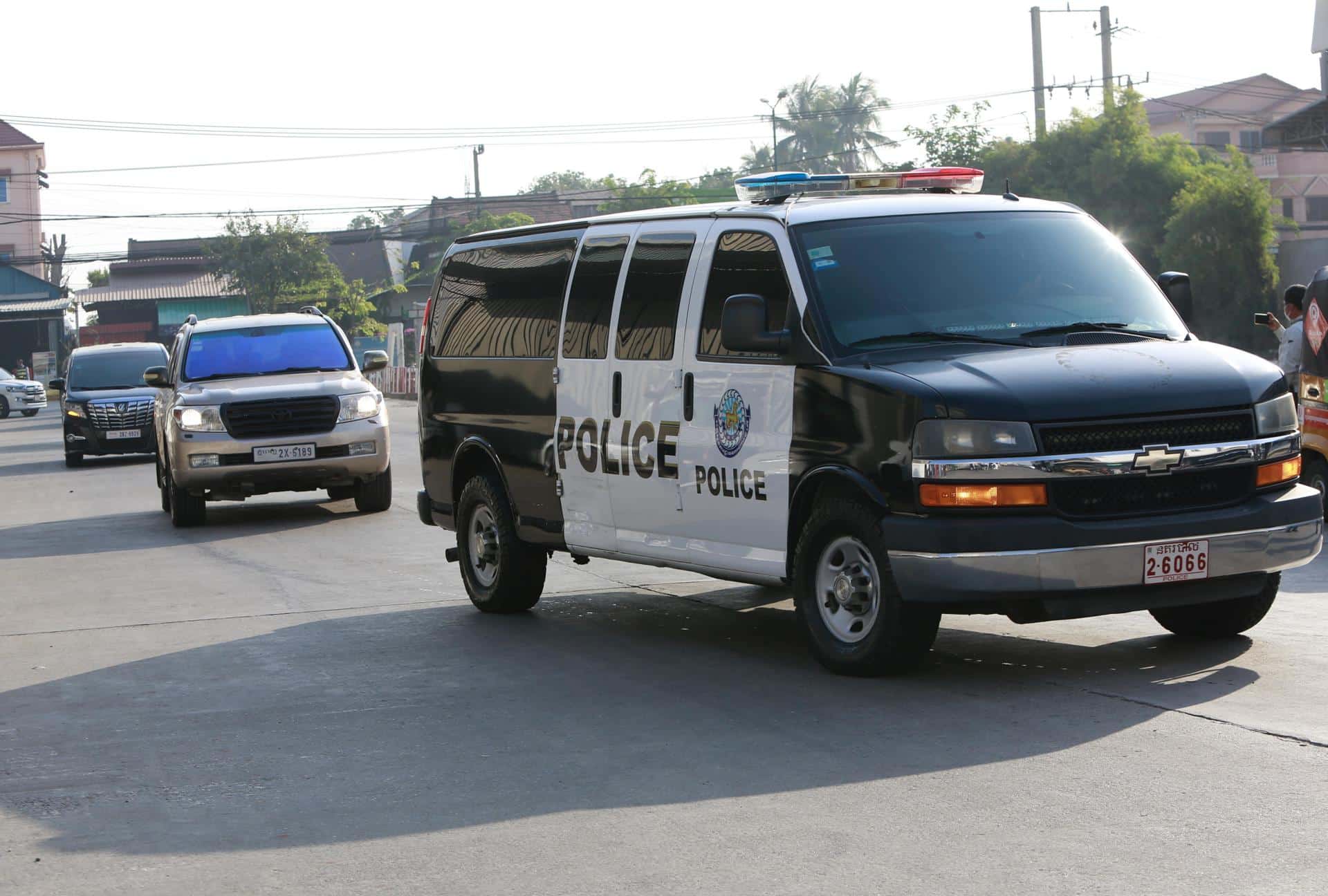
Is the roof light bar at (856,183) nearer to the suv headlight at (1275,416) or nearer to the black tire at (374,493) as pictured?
the suv headlight at (1275,416)

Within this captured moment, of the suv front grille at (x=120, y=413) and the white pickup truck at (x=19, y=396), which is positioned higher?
the suv front grille at (x=120, y=413)

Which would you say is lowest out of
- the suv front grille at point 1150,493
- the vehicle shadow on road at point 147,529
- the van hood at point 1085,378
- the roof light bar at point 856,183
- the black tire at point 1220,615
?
the vehicle shadow on road at point 147,529

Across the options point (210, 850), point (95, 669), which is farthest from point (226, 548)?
point (210, 850)

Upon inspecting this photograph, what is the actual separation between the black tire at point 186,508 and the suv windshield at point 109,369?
1078cm

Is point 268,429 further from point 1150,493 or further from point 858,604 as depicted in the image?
point 1150,493

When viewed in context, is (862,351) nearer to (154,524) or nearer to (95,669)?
(95,669)

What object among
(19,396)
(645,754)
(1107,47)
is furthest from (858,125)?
(645,754)

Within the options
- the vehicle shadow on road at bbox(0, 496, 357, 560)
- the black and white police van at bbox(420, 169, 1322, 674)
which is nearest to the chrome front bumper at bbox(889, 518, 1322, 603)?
the black and white police van at bbox(420, 169, 1322, 674)

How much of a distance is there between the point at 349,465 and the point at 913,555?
10195 mm

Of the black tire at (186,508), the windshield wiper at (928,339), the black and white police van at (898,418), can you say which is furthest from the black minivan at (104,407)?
the windshield wiper at (928,339)

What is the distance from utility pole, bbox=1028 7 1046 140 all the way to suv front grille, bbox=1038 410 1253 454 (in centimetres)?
5246

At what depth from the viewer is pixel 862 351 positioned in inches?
293

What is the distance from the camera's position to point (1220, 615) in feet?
26.2

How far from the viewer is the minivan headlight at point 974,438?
22.2 feet
